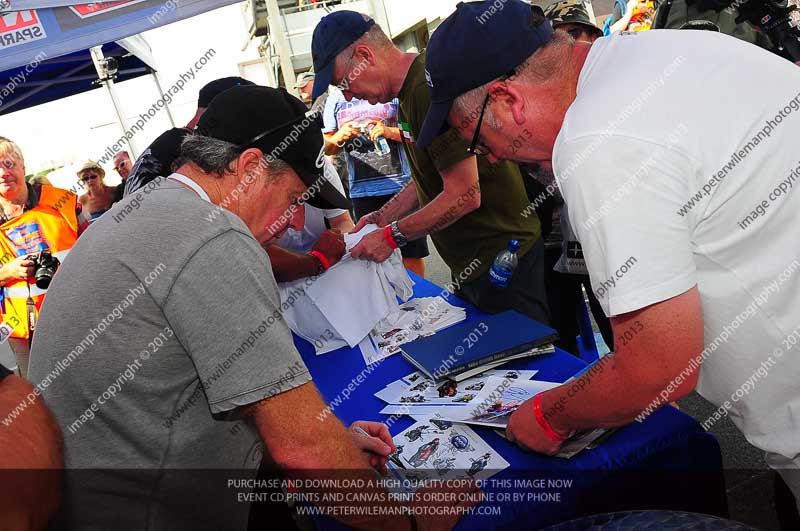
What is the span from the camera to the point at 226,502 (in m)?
1.22

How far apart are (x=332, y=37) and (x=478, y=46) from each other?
4.82 feet

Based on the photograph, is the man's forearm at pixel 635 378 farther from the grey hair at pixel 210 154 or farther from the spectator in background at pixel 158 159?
the spectator in background at pixel 158 159

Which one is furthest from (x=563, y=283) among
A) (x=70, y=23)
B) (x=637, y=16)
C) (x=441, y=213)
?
(x=70, y=23)

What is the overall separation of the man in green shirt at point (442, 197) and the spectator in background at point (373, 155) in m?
1.41

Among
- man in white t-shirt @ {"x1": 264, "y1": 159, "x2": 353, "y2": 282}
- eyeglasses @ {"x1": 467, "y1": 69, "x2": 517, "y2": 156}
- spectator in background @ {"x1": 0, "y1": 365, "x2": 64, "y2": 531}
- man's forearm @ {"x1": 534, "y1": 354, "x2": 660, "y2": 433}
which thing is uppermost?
eyeglasses @ {"x1": 467, "y1": 69, "x2": 517, "y2": 156}

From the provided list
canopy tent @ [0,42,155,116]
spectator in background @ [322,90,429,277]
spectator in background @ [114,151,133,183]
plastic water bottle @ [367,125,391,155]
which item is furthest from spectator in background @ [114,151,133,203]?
plastic water bottle @ [367,125,391,155]

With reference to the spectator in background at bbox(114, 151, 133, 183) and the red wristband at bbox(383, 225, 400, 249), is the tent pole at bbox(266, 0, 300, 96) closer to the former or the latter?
the spectator in background at bbox(114, 151, 133, 183)

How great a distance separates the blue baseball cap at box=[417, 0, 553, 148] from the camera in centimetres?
115

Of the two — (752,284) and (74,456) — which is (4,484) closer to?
(74,456)

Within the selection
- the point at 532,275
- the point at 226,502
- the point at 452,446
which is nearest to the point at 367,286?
the point at 532,275

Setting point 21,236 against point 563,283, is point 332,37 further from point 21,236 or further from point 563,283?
point 21,236

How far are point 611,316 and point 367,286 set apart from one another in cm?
126

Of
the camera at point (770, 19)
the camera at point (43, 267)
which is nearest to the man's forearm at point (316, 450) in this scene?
the camera at point (770, 19)

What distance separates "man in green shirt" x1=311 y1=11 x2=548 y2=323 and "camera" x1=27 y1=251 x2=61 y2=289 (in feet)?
7.67
